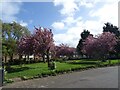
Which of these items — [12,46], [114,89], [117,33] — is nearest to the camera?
[114,89]

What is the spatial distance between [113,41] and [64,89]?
33285mm

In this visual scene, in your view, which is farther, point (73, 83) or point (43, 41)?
point (43, 41)

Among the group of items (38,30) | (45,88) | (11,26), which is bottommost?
(45,88)

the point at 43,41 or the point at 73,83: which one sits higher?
the point at 43,41

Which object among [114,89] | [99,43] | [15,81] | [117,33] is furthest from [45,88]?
[117,33]

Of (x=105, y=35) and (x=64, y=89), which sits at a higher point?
(x=105, y=35)

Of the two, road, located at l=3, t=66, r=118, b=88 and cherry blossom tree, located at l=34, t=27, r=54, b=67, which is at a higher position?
cherry blossom tree, located at l=34, t=27, r=54, b=67

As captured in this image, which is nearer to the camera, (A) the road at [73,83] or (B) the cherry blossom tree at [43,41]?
(A) the road at [73,83]

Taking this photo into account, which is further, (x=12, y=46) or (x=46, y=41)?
(x=12, y=46)

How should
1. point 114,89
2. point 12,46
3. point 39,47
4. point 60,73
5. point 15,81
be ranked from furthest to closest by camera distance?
point 12,46, point 39,47, point 60,73, point 15,81, point 114,89

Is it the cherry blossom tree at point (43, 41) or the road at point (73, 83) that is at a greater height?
the cherry blossom tree at point (43, 41)

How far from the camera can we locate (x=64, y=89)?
1510cm

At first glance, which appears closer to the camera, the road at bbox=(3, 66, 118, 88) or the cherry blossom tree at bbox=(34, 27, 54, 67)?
the road at bbox=(3, 66, 118, 88)

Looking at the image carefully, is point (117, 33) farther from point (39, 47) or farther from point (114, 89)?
point (114, 89)
